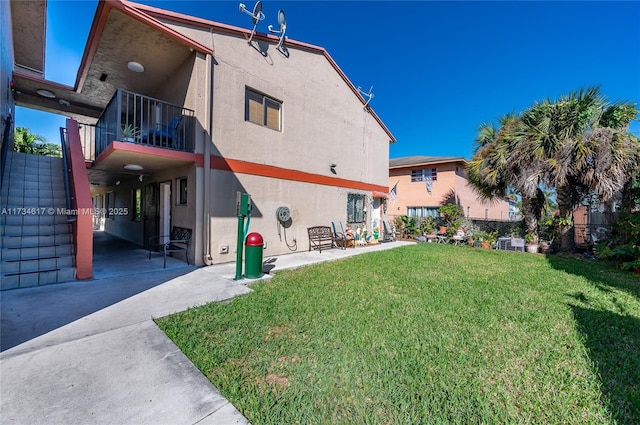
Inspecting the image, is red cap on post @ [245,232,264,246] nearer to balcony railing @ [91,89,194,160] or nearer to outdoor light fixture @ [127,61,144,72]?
balcony railing @ [91,89,194,160]

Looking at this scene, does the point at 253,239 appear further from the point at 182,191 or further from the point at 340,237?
the point at 340,237

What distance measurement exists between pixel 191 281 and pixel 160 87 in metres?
7.73

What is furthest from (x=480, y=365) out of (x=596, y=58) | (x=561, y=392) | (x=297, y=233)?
(x=596, y=58)

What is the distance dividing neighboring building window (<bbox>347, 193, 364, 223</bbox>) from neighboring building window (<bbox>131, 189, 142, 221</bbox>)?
9274 millimetres

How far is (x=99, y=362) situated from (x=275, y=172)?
7095 mm

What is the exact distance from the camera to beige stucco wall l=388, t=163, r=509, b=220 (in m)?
18.8

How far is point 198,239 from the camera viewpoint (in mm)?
7152

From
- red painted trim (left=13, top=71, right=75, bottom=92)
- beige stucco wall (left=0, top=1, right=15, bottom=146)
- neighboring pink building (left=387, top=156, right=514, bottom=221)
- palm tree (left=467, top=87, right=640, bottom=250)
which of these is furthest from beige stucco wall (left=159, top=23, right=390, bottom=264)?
neighboring pink building (left=387, top=156, right=514, bottom=221)

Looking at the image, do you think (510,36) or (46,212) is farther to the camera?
(510,36)

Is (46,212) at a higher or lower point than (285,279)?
higher

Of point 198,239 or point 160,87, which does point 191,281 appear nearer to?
point 198,239

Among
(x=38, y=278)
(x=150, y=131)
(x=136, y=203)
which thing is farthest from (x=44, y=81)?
(x=38, y=278)

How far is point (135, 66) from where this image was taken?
782 cm

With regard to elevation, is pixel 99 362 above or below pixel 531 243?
below
